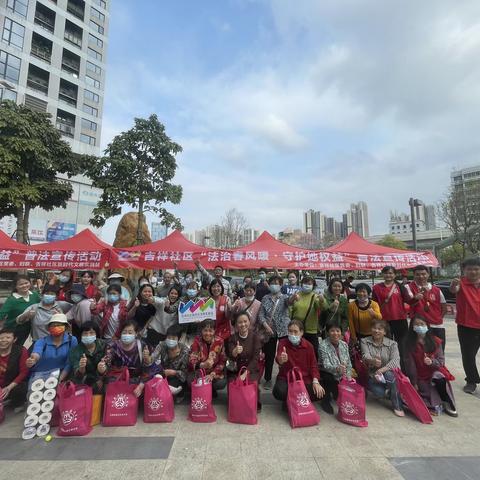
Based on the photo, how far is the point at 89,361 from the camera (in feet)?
12.6

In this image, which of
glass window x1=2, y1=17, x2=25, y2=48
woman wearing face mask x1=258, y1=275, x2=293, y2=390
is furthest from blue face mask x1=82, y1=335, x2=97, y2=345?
glass window x1=2, y1=17, x2=25, y2=48

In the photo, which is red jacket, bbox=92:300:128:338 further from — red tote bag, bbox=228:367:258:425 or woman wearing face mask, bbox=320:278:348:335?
woman wearing face mask, bbox=320:278:348:335

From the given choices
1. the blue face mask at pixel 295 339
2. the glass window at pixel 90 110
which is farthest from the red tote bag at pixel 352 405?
the glass window at pixel 90 110

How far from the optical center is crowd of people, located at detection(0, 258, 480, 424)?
12.8 feet

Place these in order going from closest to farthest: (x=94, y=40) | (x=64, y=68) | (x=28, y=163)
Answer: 1. (x=28, y=163)
2. (x=64, y=68)
3. (x=94, y=40)

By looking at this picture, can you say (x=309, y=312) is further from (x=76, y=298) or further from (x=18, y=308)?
(x=18, y=308)

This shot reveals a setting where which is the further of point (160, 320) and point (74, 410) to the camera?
point (160, 320)

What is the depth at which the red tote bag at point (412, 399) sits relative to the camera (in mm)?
3697

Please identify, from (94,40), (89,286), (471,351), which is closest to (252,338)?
(89,286)

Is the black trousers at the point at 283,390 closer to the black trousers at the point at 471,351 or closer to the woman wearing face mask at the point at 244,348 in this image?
the woman wearing face mask at the point at 244,348

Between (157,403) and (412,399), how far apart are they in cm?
302

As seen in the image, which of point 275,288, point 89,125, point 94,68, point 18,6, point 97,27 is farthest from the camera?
point 97,27

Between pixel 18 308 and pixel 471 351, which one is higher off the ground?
pixel 18 308

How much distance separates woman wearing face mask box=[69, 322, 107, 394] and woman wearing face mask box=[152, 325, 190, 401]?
63cm
